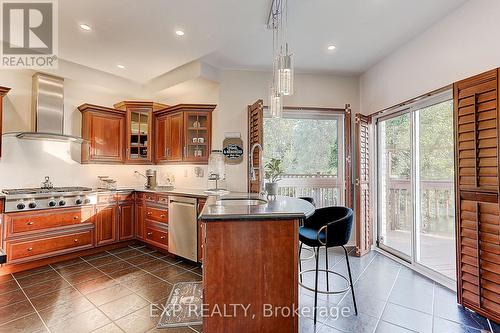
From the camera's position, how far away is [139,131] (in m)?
4.35

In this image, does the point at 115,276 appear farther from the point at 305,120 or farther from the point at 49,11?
the point at 305,120

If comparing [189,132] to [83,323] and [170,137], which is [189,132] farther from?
[83,323]

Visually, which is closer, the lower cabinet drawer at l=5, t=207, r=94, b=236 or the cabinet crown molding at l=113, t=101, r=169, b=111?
the lower cabinet drawer at l=5, t=207, r=94, b=236

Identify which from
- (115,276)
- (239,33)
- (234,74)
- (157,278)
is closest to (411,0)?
(239,33)

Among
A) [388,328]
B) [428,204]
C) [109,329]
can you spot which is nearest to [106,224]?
[109,329]

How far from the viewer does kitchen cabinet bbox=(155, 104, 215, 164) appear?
12.9 feet

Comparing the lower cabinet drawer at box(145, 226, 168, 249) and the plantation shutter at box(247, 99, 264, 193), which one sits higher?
the plantation shutter at box(247, 99, 264, 193)

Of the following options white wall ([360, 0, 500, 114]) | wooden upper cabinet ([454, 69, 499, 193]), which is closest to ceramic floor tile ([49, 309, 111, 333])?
wooden upper cabinet ([454, 69, 499, 193])

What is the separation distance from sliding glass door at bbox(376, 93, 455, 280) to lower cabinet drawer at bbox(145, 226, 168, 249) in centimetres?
332

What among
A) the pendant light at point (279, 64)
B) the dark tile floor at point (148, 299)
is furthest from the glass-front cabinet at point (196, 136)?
the dark tile floor at point (148, 299)

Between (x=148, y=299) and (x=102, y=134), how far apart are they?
2.89m

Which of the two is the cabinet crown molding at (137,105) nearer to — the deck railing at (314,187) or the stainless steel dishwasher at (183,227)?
the stainless steel dishwasher at (183,227)

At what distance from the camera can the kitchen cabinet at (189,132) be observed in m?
3.93

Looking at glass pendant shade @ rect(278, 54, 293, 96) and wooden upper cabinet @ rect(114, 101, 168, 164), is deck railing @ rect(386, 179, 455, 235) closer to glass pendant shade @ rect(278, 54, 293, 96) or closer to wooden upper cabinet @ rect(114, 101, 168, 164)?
glass pendant shade @ rect(278, 54, 293, 96)
